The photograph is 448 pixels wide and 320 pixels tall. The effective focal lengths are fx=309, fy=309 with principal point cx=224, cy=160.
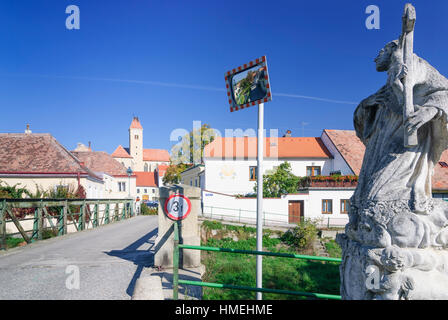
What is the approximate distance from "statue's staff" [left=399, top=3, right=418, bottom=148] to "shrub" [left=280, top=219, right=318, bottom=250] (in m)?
15.6

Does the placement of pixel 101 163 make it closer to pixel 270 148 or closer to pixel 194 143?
pixel 194 143

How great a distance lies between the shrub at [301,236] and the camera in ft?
55.6

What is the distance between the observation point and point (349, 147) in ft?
100

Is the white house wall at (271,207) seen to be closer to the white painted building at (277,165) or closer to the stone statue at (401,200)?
the white painted building at (277,165)

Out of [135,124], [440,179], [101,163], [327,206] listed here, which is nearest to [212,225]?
[327,206]

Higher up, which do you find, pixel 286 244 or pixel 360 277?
pixel 360 277

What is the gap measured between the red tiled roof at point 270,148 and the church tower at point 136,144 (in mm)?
79021

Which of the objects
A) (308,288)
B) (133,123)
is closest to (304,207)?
(308,288)

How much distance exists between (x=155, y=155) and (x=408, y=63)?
113041 mm

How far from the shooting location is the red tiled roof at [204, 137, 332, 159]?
95.8ft

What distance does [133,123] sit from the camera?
109625 millimetres
